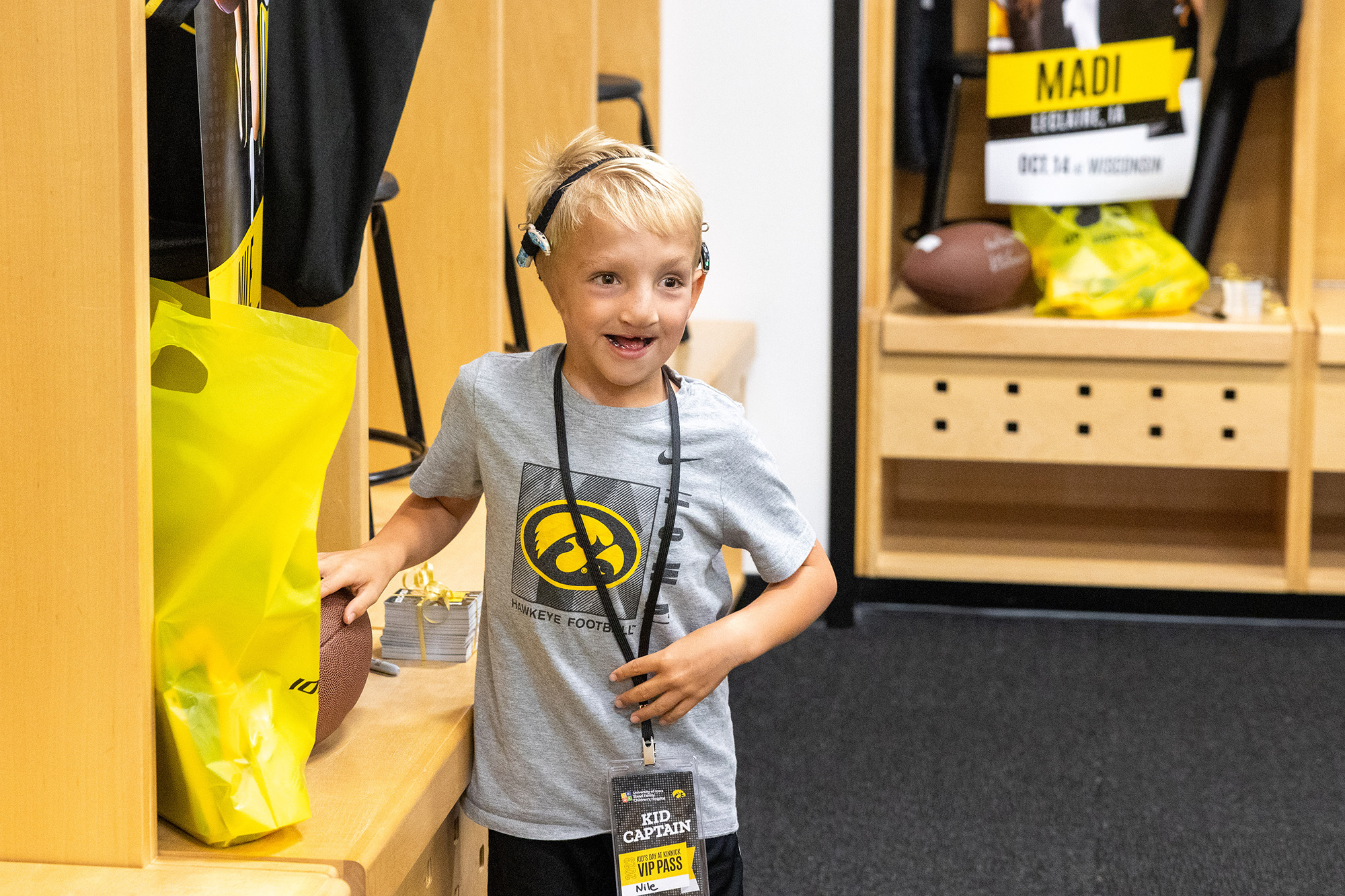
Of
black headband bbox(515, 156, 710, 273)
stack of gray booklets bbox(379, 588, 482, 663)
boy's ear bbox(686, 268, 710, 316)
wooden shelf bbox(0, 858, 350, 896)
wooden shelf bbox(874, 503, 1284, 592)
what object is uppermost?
black headband bbox(515, 156, 710, 273)

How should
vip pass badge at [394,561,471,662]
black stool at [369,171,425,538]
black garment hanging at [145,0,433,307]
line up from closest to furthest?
black garment hanging at [145,0,433,307] → vip pass badge at [394,561,471,662] → black stool at [369,171,425,538]

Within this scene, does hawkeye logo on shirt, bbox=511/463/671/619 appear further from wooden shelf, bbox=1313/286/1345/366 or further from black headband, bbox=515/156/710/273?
wooden shelf, bbox=1313/286/1345/366

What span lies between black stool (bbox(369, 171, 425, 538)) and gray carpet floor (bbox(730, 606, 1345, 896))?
2.41 ft

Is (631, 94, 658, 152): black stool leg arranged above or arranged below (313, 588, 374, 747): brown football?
above

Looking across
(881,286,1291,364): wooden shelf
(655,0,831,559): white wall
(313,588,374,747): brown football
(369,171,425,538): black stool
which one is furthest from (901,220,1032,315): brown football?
(313,588,374,747): brown football

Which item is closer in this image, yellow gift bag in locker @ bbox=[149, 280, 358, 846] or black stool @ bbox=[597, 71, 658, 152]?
yellow gift bag in locker @ bbox=[149, 280, 358, 846]

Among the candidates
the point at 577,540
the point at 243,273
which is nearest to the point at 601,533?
the point at 577,540

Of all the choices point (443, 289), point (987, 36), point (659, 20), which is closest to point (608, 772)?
point (443, 289)

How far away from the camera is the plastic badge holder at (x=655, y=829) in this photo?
1.05 m

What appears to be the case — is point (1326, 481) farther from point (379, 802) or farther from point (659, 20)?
point (379, 802)

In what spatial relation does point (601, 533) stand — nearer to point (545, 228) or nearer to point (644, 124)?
point (545, 228)

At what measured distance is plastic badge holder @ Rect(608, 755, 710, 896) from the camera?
3.43 feet

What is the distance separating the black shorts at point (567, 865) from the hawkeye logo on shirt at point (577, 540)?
0.21 m

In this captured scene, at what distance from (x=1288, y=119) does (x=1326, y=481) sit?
2.69 feet
